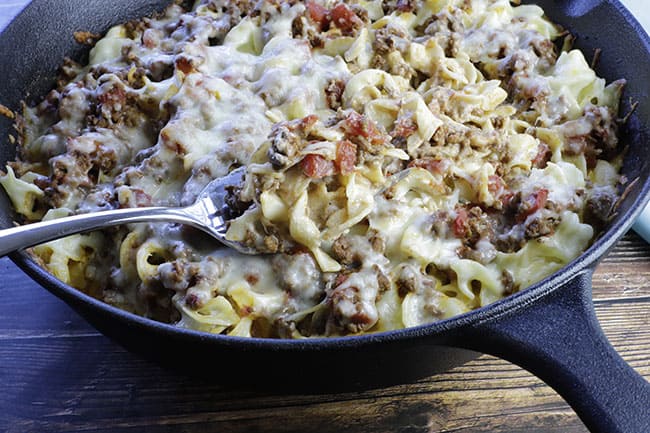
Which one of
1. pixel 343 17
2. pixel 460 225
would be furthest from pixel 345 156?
pixel 343 17

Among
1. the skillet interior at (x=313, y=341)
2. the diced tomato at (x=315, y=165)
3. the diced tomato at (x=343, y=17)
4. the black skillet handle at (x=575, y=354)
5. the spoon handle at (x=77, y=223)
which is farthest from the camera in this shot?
the diced tomato at (x=343, y=17)

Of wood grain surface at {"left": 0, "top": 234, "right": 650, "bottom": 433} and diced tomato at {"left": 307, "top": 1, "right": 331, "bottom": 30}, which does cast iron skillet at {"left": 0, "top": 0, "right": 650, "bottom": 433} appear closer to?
wood grain surface at {"left": 0, "top": 234, "right": 650, "bottom": 433}

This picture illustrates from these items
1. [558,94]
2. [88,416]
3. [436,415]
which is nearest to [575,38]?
[558,94]

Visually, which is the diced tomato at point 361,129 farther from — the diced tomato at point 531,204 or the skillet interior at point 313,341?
the skillet interior at point 313,341

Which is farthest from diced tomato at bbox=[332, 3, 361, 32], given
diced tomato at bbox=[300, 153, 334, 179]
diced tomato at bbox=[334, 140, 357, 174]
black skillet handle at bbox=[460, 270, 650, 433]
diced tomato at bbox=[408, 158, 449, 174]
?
black skillet handle at bbox=[460, 270, 650, 433]

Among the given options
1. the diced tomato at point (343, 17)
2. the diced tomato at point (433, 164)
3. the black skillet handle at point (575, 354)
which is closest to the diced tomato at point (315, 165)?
the diced tomato at point (433, 164)
